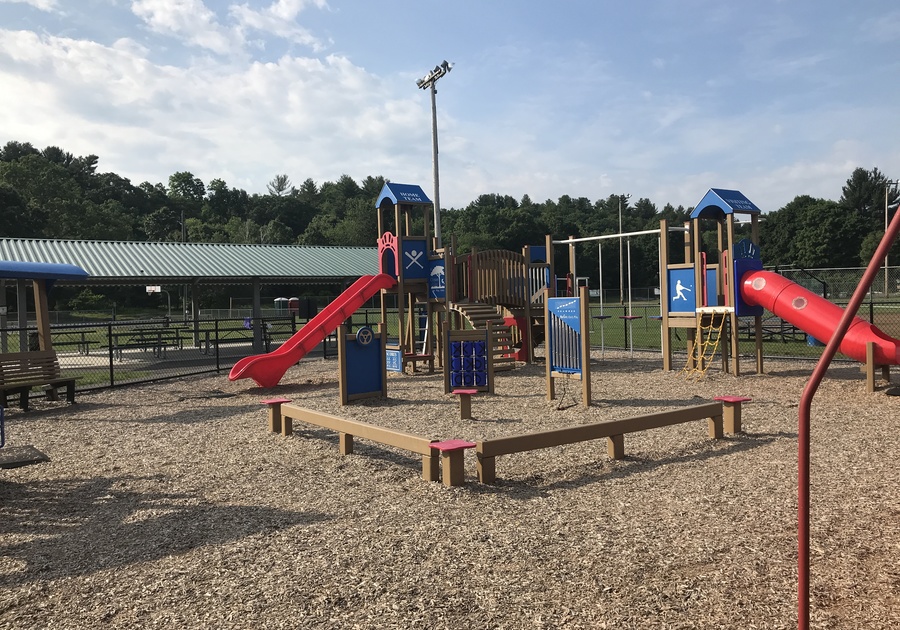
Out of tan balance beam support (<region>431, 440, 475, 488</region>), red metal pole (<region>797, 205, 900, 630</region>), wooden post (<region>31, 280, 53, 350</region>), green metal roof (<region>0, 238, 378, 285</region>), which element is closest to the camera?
red metal pole (<region>797, 205, 900, 630</region>)

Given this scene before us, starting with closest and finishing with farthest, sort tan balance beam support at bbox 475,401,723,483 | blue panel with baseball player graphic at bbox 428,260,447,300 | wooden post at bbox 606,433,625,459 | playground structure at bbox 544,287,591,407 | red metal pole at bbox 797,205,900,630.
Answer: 1. red metal pole at bbox 797,205,900,630
2. tan balance beam support at bbox 475,401,723,483
3. wooden post at bbox 606,433,625,459
4. playground structure at bbox 544,287,591,407
5. blue panel with baseball player graphic at bbox 428,260,447,300

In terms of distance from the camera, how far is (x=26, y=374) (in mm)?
11008

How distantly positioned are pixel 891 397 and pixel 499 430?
6309 mm

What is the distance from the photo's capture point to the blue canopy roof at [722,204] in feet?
45.5

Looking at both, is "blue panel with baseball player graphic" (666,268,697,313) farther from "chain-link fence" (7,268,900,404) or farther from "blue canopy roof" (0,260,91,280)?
"blue canopy roof" (0,260,91,280)

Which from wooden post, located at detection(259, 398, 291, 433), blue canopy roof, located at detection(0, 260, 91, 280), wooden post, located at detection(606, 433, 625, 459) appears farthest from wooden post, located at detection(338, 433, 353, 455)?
blue canopy roof, located at detection(0, 260, 91, 280)

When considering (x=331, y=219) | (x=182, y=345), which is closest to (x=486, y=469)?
(x=182, y=345)

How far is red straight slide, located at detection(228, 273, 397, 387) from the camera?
1323cm

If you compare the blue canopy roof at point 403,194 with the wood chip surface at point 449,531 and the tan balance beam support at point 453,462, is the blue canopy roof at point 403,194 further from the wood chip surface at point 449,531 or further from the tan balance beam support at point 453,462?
the tan balance beam support at point 453,462

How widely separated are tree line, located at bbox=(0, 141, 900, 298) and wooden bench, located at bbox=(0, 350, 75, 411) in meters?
43.4

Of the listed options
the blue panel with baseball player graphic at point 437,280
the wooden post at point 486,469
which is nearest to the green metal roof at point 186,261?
the blue panel with baseball player graphic at point 437,280

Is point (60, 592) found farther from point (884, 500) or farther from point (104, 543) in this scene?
point (884, 500)

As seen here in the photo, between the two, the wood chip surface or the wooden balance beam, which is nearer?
the wood chip surface

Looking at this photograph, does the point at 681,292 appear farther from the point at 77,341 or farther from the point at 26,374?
the point at 77,341
